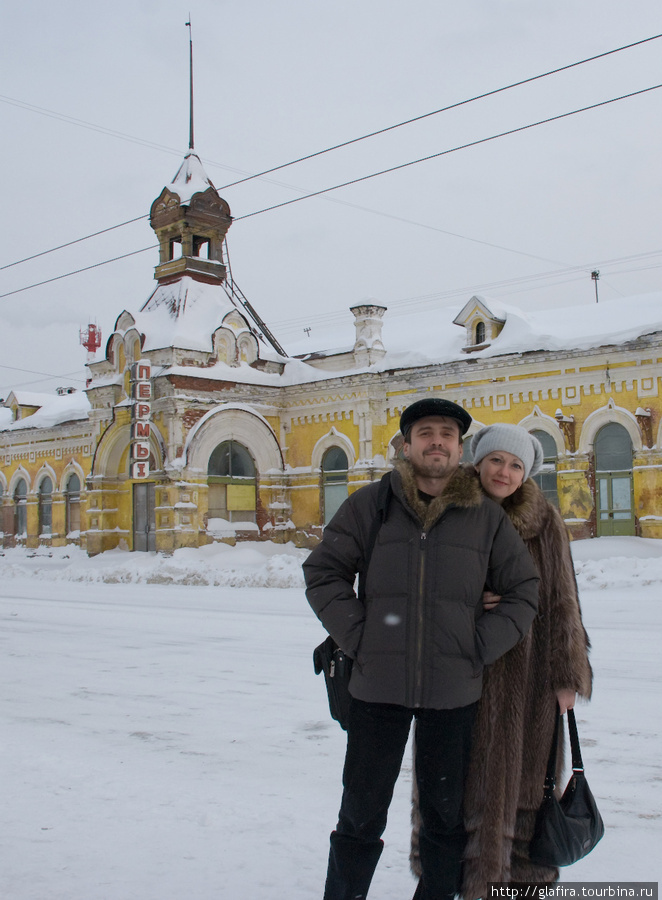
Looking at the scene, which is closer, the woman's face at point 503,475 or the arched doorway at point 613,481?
the woman's face at point 503,475

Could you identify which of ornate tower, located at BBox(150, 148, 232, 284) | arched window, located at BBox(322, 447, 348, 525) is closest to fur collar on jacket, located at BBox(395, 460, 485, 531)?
arched window, located at BBox(322, 447, 348, 525)

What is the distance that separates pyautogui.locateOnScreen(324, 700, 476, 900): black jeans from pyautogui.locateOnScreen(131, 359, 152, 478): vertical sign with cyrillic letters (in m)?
21.0

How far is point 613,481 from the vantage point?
64.2 feet

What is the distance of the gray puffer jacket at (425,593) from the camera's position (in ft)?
10.6

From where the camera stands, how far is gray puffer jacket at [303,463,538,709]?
3234 millimetres

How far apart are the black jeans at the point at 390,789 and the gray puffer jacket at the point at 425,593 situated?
0.37ft

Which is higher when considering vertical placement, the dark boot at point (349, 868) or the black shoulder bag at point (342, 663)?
the black shoulder bag at point (342, 663)

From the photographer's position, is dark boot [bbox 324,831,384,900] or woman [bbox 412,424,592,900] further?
woman [bbox 412,424,592,900]

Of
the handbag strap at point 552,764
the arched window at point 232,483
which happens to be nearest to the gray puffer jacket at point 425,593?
the handbag strap at point 552,764

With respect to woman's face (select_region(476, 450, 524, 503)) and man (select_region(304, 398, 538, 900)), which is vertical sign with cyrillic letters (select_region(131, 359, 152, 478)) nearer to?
woman's face (select_region(476, 450, 524, 503))

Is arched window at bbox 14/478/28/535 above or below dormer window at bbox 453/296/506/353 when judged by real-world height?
below

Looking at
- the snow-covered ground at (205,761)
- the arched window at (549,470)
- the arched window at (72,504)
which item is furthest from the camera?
the arched window at (72,504)

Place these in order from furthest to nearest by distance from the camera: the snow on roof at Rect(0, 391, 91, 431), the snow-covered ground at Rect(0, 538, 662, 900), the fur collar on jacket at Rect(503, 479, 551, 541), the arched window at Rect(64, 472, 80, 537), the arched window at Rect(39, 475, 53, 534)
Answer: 1. the arched window at Rect(39, 475, 53, 534)
2. the snow on roof at Rect(0, 391, 91, 431)
3. the arched window at Rect(64, 472, 80, 537)
4. the snow-covered ground at Rect(0, 538, 662, 900)
5. the fur collar on jacket at Rect(503, 479, 551, 541)

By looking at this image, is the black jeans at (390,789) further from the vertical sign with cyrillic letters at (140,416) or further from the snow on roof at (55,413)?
the snow on roof at (55,413)
